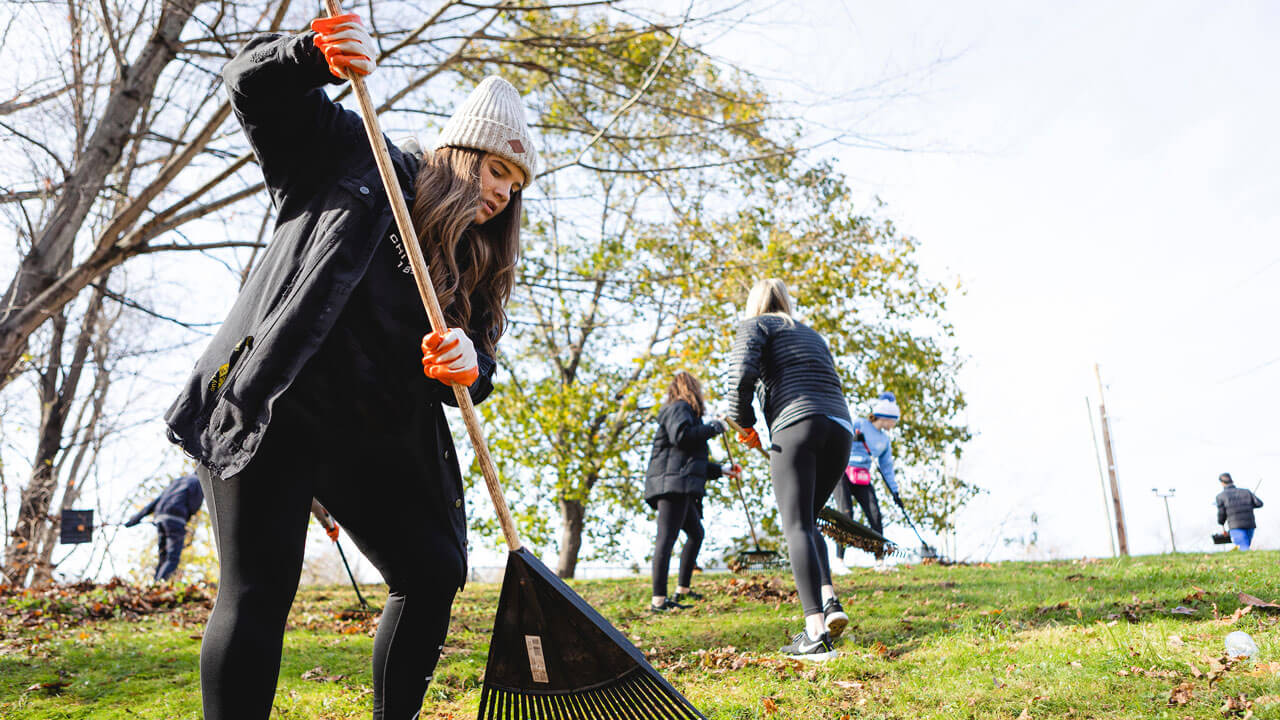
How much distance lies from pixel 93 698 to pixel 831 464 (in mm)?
3893

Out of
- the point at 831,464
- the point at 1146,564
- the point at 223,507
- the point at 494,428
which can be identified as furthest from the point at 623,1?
the point at 494,428

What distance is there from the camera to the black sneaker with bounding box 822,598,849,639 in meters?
4.27

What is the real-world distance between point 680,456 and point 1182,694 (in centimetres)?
412

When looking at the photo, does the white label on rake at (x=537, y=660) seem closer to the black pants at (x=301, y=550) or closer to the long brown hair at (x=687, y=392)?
the black pants at (x=301, y=550)

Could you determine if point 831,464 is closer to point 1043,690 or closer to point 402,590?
point 1043,690

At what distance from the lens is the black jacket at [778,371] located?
4.48 metres

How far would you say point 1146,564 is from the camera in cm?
750

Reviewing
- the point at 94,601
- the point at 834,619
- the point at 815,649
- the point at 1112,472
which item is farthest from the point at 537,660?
the point at 1112,472

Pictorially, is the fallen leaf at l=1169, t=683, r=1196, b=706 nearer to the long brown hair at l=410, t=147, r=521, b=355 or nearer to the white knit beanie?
the long brown hair at l=410, t=147, r=521, b=355

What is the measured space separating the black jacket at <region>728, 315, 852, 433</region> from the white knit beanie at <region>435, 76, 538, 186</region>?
232cm

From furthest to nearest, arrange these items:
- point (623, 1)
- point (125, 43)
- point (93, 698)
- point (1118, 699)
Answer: point (125, 43), point (623, 1), point (93, 698), point (1118, 699)

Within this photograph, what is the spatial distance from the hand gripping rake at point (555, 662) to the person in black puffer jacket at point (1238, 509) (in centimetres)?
1606

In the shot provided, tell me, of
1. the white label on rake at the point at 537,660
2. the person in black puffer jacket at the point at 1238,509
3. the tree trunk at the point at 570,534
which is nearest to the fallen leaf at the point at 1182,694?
the white label on rake at the point at 537,660

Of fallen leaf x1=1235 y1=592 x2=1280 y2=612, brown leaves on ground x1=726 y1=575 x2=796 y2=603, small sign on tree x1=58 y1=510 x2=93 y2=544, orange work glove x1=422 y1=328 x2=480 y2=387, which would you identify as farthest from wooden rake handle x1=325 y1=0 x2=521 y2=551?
small sign on tree x1=58 y1=510 x2=93 y2=544
